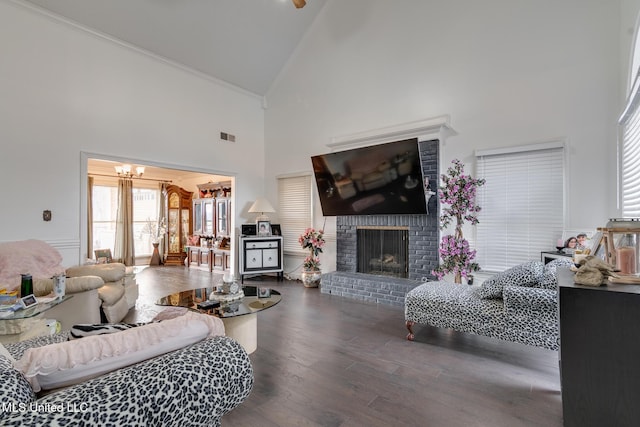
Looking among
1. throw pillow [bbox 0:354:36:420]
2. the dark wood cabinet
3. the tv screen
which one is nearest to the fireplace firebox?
the tv screen

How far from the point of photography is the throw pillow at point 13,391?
2.74 feet

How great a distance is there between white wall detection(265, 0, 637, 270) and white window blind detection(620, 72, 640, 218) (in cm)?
26

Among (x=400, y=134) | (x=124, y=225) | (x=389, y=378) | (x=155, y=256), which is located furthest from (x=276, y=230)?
(x=124, y=225)

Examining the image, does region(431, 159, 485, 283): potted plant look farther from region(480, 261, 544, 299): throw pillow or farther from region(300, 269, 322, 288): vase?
region(300, 269, 322, 288): vase

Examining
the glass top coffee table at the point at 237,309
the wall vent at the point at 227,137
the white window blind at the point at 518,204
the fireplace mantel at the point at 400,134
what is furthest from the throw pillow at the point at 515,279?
the wall vent at the point at 227,137

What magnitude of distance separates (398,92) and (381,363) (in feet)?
13.2

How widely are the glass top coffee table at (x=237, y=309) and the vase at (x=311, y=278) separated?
2418 millimetres

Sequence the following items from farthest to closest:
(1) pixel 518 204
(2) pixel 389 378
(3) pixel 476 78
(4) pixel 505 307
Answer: (3) pixel 476 78 < (1) pixel 518 204 < (4) pixel 505 307 < (2) pixel 389 378

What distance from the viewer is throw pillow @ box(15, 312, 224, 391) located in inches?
40.6

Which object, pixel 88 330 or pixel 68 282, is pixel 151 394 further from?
pixel 68 282

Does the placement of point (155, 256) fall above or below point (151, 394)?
below

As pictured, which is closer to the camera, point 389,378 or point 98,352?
point 98,352

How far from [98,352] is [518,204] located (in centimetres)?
442

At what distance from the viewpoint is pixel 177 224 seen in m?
8.45
